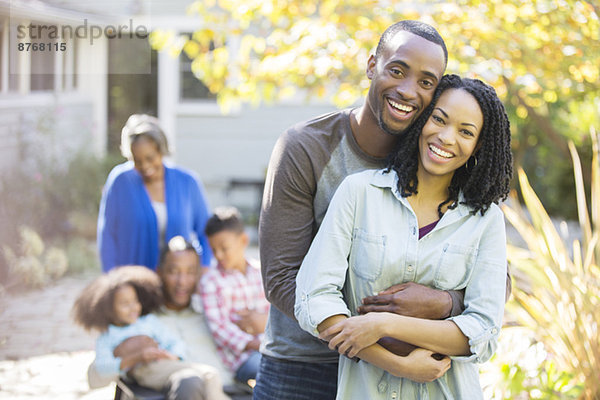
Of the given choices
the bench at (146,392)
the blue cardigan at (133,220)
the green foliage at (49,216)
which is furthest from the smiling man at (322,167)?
the green foliage at (49,216)

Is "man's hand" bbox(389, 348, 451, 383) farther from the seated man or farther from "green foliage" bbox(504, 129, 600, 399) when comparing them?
the seated man

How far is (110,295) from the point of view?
3797 millimetres

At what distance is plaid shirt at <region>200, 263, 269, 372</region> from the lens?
3.81 m

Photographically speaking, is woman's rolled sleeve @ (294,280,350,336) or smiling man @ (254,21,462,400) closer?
woman's rolled sleeve @ (294,280,350,336)

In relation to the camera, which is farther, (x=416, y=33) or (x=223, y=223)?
(x=223, y=223)

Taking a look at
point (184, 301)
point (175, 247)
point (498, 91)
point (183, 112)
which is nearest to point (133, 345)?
point (184, 301)

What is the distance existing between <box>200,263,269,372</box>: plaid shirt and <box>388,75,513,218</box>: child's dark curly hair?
2000 mm

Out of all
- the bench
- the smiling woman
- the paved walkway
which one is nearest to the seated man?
the bench

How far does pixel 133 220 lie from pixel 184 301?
23.5 inches

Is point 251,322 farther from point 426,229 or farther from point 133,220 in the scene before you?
point 426,229

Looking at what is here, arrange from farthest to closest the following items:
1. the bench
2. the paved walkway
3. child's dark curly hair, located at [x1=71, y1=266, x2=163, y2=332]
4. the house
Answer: the house
the paved walkway
child's dark curly hair, located at [x1=71, y1=266, x2=163, y2=332]
the bench

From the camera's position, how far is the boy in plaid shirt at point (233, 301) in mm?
3791

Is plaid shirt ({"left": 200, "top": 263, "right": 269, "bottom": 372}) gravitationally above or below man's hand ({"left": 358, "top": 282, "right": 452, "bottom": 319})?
below

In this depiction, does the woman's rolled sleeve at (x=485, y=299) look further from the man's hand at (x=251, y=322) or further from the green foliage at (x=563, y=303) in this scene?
the man's hand at (x=251, y=322)
